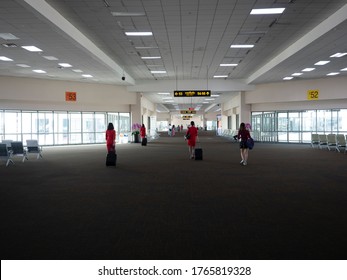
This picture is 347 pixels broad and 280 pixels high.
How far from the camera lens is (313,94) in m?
24.5

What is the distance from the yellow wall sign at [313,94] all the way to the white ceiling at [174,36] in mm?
1983

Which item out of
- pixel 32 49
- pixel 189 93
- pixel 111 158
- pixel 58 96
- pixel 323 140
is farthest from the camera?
pixel 58 96

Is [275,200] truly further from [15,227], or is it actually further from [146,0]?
[146,0]

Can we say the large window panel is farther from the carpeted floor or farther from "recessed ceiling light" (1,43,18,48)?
the carpeted floor

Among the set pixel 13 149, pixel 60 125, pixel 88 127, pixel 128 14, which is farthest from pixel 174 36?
pixel 88 127

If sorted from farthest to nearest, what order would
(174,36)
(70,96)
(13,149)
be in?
(70,96) < (13,149) < (174,36)

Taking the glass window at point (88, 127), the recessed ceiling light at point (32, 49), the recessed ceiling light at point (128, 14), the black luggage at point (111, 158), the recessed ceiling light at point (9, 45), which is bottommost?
the black luggage at point (111, 158)

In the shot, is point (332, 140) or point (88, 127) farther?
point (88, 127)

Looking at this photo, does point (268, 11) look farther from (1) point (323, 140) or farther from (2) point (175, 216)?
(1) point (323, 140)

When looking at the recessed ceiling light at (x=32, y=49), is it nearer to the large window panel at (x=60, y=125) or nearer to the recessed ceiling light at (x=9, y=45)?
the recessed ceiling light at (x=9, y=45)

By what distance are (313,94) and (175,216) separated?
21850mm

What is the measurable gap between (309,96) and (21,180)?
21.2 metres

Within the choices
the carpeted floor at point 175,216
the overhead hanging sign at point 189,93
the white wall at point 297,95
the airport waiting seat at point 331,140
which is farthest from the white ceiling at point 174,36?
the carpeted floor at point 175,216

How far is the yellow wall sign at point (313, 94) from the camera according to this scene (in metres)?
24.4
